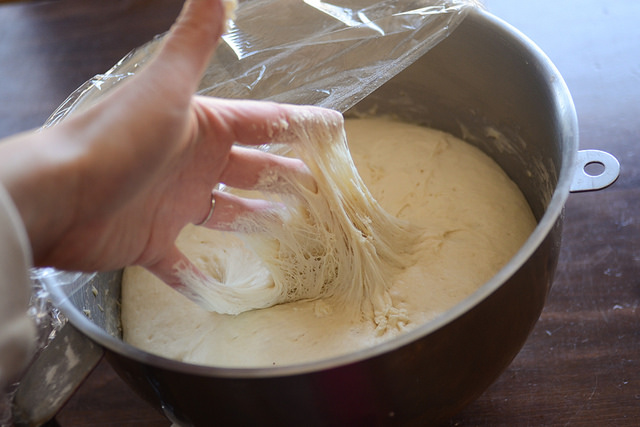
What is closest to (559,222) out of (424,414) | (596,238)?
(424,414)

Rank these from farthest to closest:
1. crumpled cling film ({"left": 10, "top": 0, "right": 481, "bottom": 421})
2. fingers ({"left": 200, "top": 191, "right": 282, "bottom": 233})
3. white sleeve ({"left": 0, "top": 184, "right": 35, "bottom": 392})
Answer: crumpled cling film ({"left": 10, "top": 0, "right": 481, "bottom": 421}) < fingers ({"left": 200, "top": 191, "right": 282, "bottom": 233}) < white sleeve ({"left": 0, "top": 184, "right": 35, "bottom": 392})

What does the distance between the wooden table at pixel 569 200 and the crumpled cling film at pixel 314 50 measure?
1.08 feet

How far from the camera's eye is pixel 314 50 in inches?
33.0

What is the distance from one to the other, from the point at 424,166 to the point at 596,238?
0.83 feet

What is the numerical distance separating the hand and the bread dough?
13 centimetres

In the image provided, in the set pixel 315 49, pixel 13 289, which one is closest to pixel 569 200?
pixel 315 49

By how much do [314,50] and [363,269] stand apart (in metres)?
0.32

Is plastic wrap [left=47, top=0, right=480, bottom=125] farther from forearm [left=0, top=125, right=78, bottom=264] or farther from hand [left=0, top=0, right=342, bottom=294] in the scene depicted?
forearm [left=0, top=125, right=78, bottom=264]

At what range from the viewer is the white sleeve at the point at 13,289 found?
1.14ft

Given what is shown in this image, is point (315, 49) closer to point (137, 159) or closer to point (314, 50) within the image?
point (314, 50)

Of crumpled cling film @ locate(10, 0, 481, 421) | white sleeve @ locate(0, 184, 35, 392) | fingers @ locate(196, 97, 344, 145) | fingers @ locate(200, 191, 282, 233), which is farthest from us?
crumpled cling film @ locate(10, 0, 481, 421)

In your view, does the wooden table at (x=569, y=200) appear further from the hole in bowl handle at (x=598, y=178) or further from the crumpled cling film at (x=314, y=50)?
the crumpled cling film at (x=314, y=50)

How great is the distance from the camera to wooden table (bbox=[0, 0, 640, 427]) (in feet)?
2.30

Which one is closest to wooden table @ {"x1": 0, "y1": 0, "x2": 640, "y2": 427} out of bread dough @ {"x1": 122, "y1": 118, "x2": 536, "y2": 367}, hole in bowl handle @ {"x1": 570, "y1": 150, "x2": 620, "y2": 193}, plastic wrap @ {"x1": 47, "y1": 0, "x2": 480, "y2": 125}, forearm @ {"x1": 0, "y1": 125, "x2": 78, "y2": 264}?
bread dough @ {"x1": 122, "y1": 118, "x2": 536, "y2": 367}
